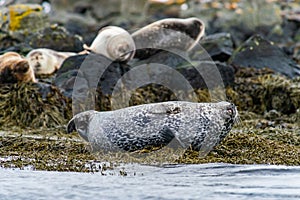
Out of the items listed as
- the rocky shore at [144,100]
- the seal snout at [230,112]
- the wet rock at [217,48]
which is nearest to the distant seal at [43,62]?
the rocky shore at [144,100]

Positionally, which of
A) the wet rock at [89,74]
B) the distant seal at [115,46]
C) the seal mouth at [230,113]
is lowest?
the wet rock at [89,74]

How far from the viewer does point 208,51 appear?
10602 millimetres

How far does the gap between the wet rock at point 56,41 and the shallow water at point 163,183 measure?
5.83m

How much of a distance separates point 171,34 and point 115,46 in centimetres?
112

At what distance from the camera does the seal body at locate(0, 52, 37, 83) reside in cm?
888

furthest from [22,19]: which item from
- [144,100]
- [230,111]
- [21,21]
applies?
[230,111]

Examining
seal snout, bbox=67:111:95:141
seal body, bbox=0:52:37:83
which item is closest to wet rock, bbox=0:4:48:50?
seal body, bbox=0:52:37:83

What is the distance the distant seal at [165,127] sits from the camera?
6117 millimetres

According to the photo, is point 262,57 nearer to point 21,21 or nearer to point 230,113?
point 230,113

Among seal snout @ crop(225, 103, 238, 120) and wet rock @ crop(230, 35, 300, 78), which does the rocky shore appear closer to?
wet rock @ crop(230, 35, 300, 78)

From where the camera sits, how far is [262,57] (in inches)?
424

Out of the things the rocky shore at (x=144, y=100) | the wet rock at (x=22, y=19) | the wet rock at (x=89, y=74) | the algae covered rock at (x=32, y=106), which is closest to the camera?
the rocky shore at (x=144, y=100)

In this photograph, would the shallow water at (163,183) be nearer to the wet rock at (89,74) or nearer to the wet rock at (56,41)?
the wet rock at (89,74)

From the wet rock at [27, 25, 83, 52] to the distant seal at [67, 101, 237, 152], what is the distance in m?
5.07
